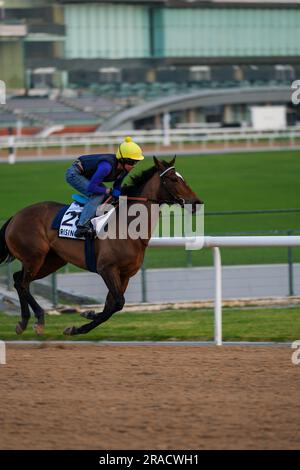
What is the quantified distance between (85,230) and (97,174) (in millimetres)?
465

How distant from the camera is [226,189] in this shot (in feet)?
85.0

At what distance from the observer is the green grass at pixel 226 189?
14.5m

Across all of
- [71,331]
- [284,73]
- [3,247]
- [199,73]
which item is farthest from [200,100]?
[71,331]

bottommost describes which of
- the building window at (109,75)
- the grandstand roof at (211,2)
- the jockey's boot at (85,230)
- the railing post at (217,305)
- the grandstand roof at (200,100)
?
the railing post at (217,305)

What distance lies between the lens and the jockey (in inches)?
350

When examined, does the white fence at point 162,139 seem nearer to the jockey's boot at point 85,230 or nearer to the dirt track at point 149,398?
the jockey's boot at point 85,230

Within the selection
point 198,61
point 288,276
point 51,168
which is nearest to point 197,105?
point 198,61

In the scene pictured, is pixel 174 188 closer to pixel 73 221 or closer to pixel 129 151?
pixel 129 151

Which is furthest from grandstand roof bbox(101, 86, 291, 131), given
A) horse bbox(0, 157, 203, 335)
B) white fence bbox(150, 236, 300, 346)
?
white fence bbox(150, 236, 300, 346)

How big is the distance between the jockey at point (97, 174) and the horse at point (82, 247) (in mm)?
139

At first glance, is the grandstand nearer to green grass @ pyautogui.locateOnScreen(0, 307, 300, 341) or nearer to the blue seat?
green grass @ pyautogui.locateOnScreen(0, 307, 300, 341)

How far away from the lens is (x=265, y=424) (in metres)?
5.89

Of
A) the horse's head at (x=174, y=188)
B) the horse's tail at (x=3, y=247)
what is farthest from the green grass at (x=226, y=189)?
the horse's head at (x=174, y=188)

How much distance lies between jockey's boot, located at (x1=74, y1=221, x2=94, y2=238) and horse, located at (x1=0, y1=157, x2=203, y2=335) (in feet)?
0.32
